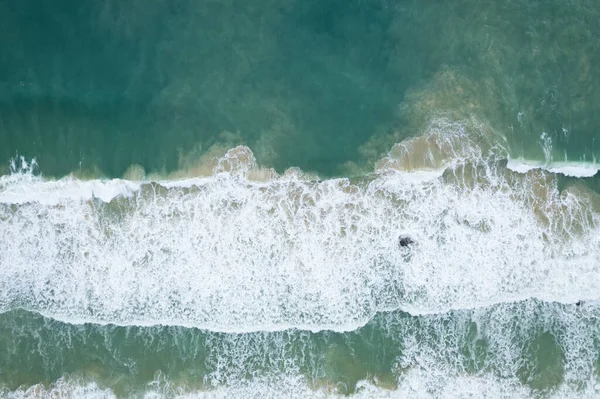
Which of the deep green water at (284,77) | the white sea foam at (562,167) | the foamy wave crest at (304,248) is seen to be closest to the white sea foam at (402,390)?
the foamy wave crest at (304,248)

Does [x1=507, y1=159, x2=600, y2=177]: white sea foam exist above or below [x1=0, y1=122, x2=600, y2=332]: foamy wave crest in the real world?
above

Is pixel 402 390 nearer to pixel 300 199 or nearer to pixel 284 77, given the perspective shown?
pixel 300 199

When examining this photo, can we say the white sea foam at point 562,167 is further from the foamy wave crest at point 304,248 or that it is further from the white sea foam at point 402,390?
the white sea foam at point 402,390

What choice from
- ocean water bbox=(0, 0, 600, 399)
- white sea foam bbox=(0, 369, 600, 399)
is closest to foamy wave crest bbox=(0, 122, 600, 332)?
ocean water bbox=(0, 0, 600, 399)

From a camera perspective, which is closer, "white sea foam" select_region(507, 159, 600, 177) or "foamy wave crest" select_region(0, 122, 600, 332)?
"foamy wave crest" select_region(0, 122, 600, 332)

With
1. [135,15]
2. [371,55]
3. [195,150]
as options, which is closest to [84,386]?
[195,150]

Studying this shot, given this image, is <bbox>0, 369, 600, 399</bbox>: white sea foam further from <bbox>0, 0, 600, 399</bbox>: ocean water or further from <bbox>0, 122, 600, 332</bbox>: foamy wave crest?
<bbox>0, 122, 600, 332</bbox>: foamy wave crest

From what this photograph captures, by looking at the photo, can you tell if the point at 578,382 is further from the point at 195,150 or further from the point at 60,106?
the point at 60,106
